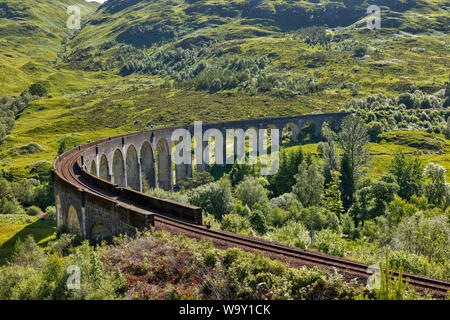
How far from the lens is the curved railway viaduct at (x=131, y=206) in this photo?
15.6 meters

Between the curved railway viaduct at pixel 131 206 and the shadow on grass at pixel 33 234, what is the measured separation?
5942 millimetres

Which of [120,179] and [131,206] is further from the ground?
[131,206]

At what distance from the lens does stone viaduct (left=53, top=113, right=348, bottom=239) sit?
73.5 feet

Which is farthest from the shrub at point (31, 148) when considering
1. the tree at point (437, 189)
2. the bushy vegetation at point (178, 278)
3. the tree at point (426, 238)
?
the tree at point (437, 189)

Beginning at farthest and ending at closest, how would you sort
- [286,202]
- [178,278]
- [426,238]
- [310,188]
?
[310,188], [286,202], [426,238], [178,278]

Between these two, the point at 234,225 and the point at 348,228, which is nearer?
the point at 234,225

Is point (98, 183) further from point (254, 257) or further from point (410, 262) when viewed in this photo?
point (410, 262)

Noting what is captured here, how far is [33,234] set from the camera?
137 feet

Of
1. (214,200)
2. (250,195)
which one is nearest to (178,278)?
(214,200)

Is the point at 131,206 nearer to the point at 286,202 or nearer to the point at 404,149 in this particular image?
the point at 286,202

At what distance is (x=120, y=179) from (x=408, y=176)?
48338mm

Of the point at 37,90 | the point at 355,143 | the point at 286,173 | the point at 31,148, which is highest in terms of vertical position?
the point at 37,90

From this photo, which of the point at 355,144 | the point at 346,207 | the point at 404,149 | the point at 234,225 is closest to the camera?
the point at 234,225

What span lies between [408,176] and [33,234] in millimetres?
56995
